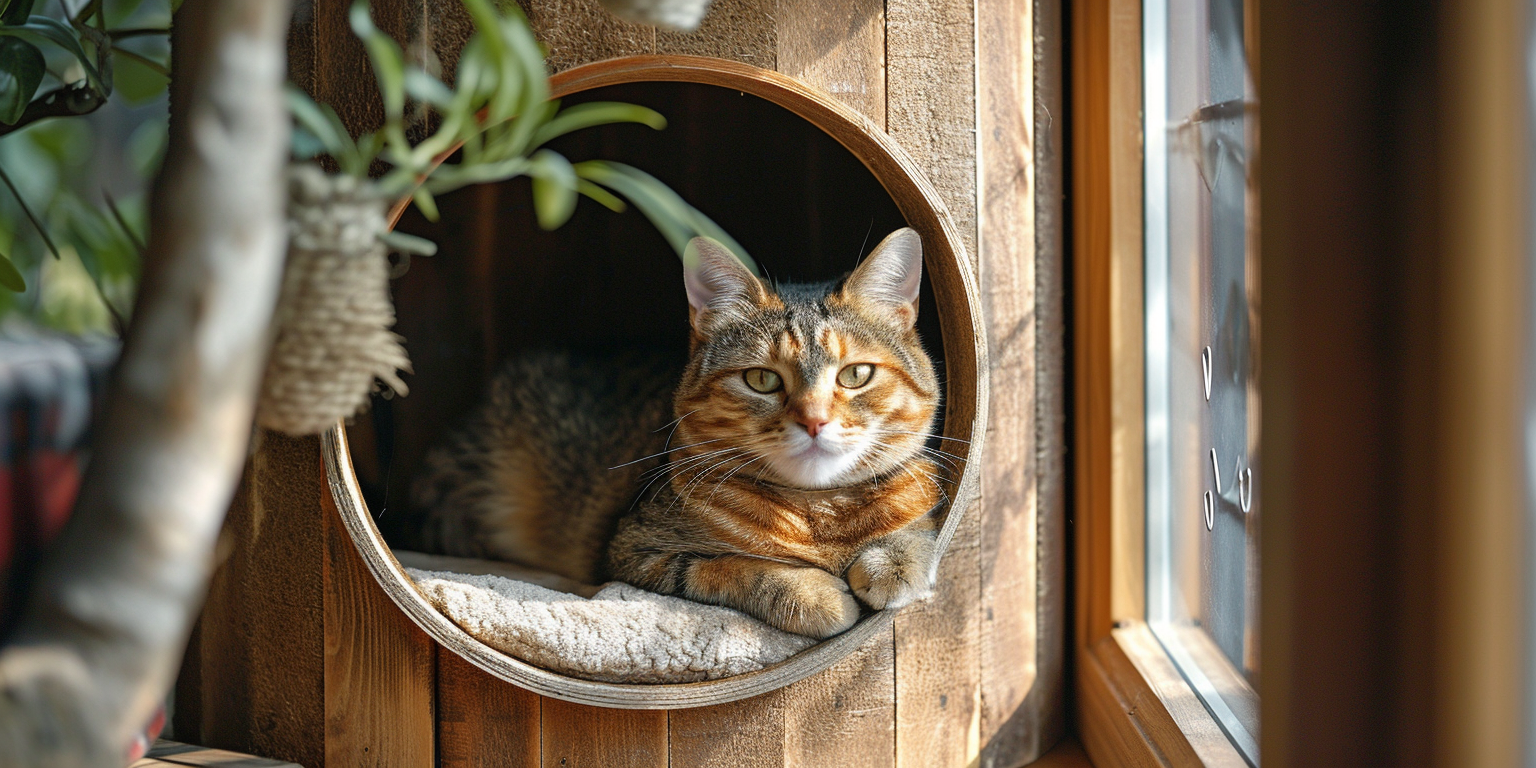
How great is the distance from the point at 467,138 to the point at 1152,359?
48.8 inches

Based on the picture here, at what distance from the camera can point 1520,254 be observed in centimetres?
66

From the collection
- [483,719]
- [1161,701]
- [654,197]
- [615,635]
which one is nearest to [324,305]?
[654,197]

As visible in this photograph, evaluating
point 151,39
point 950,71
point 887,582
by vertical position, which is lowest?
point 887,582

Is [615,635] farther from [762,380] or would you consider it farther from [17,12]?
[17,12]

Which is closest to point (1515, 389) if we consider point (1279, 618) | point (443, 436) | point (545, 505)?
point (1279, 618)

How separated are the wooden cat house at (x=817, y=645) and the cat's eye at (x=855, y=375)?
5.6 inches

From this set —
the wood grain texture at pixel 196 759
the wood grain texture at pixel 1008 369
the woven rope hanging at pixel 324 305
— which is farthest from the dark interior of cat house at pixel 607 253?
the woven rope hanging at pixel 324 305

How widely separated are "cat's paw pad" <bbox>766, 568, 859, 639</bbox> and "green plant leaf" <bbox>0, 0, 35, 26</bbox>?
1.37 metres

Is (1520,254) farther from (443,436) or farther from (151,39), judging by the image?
(151,39)

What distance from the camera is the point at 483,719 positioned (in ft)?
4.55

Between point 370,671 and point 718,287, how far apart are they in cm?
84

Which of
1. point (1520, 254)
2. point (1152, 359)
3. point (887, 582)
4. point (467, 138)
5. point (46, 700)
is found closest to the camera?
point (46, 700)

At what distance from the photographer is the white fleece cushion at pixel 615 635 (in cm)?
133

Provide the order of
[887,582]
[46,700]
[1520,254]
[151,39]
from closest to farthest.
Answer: [46,700] → [1520,254] → [887,582] → [151,39]
